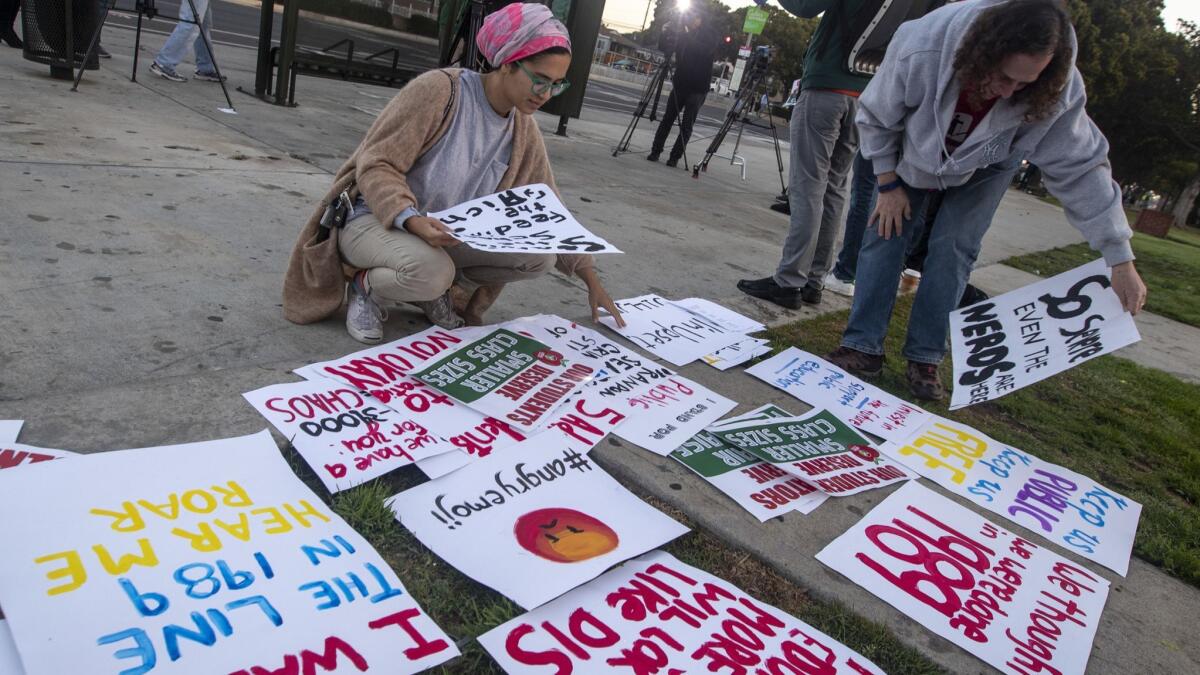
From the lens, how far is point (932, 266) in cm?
296

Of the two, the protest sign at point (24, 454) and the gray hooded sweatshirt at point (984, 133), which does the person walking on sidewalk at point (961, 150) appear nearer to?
the gray hooded sweatshirt at point (984, 133)

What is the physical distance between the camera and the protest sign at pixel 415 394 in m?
2.00

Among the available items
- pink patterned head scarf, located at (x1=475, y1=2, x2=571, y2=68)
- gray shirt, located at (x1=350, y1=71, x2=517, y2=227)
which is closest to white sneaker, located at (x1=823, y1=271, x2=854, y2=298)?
gray shirt, located at (x1=350, y1=71, x2=517, y2=227)

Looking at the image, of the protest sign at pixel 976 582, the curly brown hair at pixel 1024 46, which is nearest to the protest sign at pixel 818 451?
the protest sign at pixel 976 582

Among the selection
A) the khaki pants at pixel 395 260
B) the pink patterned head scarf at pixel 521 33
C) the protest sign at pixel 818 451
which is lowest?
the protest sign at pixel 818 451

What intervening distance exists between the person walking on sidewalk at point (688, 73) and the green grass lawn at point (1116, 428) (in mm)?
4761

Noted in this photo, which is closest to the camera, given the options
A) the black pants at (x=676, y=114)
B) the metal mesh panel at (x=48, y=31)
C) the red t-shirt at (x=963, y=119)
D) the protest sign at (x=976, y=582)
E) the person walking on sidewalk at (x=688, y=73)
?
the protest sign at (x=976, y=582)

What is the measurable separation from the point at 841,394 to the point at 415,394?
157 cm

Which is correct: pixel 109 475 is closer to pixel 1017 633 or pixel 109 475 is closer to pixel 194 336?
pixel 194 336

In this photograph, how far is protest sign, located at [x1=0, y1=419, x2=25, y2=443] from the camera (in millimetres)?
1597

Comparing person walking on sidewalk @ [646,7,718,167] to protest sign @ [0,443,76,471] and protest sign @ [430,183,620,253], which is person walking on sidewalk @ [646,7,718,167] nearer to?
protest sign @ [430,183,620,253]

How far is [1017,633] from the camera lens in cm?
172

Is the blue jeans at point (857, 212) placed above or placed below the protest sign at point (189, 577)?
above

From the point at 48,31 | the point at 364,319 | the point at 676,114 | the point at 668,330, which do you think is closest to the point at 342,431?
the point at 364,319
